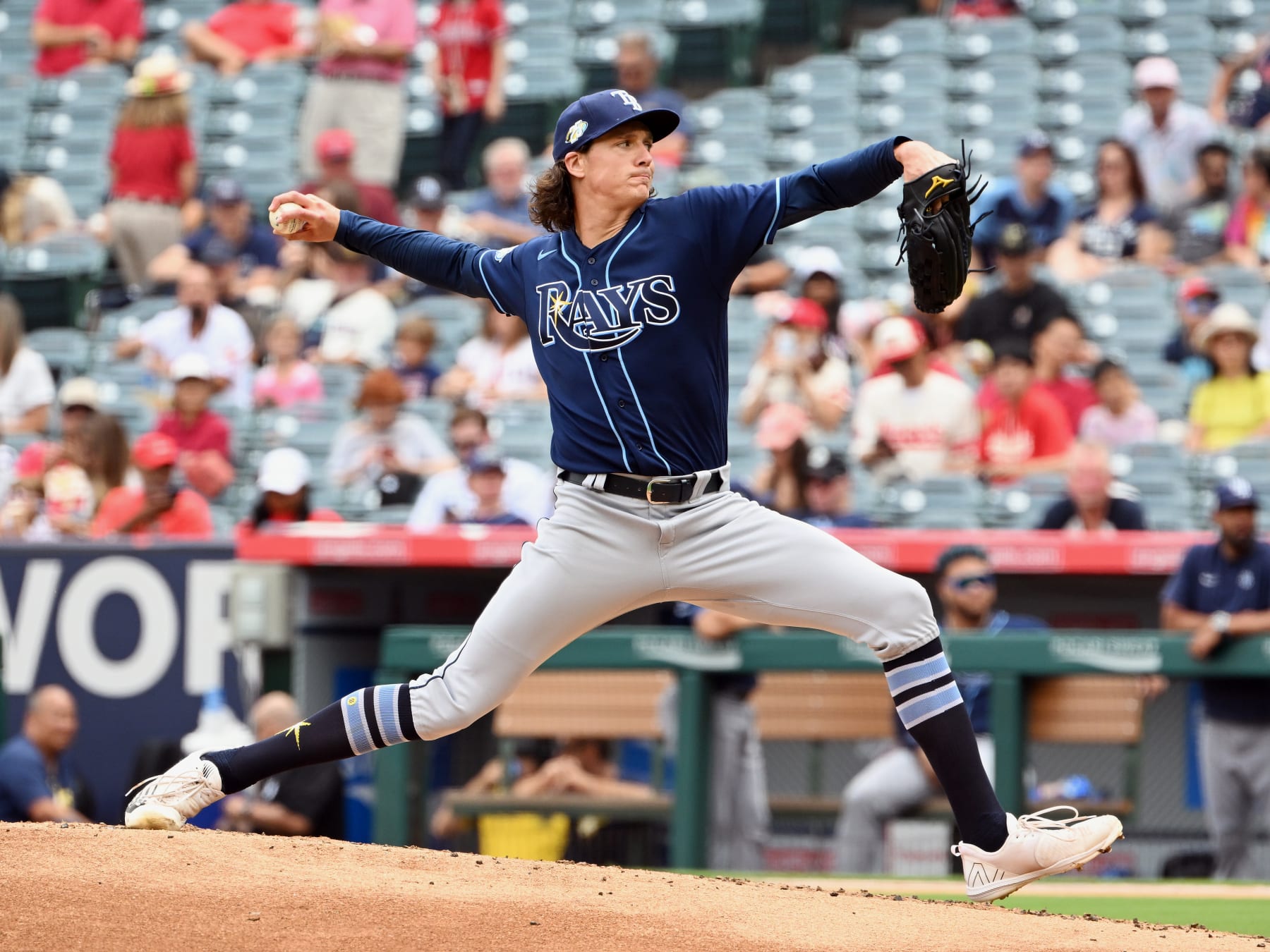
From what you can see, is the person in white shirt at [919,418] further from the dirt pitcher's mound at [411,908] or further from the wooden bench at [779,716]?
the dirt pitcher's mound at [411,908]

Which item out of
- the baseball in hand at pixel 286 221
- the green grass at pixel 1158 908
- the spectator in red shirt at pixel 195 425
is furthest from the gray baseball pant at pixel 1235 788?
the spectator in red shirt at pixel 195 425

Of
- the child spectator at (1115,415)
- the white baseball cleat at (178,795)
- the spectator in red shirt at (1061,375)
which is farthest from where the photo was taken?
the spectator in red shirt at (1061,375)

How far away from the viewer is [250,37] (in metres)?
13.5

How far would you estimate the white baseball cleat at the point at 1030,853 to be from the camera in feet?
13.6

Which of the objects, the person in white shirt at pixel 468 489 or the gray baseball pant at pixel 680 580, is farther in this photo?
the person in white shirt at pixel 468 489

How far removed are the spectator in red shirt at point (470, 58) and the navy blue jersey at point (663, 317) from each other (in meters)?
8.21

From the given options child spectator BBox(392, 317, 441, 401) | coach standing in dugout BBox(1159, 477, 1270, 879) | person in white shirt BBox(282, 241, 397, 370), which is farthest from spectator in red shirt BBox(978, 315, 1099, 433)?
person in white shirt BBox(282, 241, 397, 370)

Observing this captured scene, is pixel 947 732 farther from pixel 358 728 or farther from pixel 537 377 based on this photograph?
pixel 537 377

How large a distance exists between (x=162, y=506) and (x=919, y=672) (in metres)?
5.62

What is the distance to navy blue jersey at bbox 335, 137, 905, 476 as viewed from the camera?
418 cm

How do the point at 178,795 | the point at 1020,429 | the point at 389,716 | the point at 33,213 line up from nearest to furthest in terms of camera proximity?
the point at 389,716
the point at 178,795
the point at 1020,429
the point at 33,213

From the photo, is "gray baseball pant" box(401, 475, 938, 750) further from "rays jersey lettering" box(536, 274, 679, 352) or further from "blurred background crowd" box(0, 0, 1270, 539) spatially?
"blurred background crowd" box(0, 0, 1270, 539)

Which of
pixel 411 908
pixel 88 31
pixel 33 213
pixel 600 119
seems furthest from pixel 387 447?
pixel 88 31

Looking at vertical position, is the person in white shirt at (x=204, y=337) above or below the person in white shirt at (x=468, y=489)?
above
